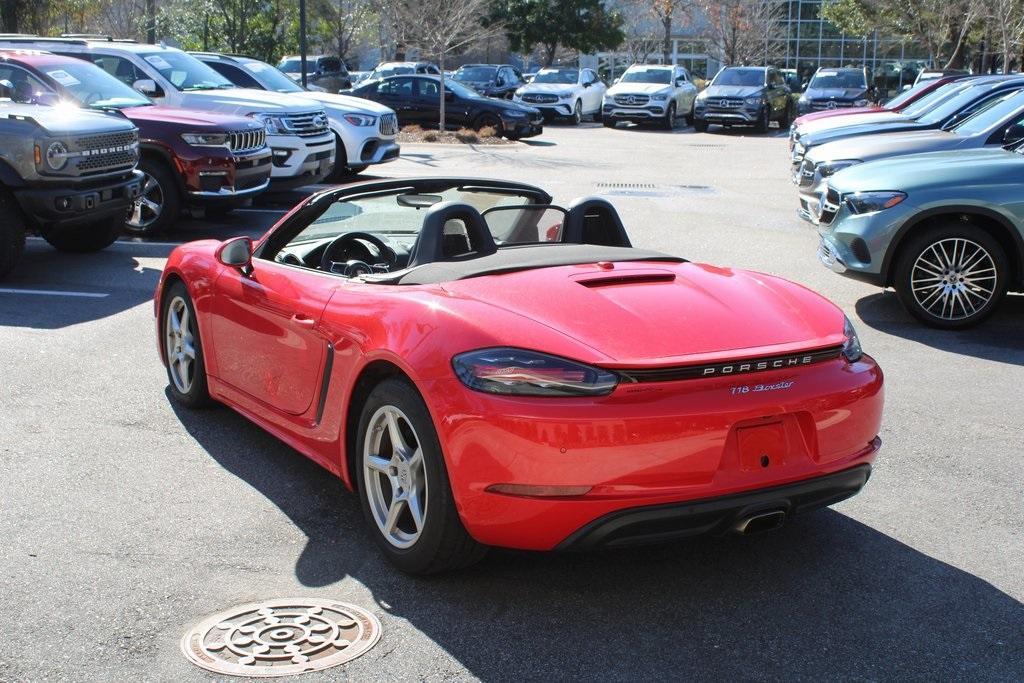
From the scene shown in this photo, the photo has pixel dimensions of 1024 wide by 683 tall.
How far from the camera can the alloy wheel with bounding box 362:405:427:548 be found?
4.21m

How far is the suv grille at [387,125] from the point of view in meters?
18.8

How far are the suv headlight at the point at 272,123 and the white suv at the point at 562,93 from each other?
21.2 m

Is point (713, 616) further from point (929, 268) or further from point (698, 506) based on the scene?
point (929, 268)

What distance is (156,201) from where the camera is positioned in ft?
42.8

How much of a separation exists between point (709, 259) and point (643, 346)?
812 centimetres

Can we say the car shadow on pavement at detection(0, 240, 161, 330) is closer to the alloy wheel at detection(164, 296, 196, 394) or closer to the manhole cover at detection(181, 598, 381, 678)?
the alloy wheel at detection(164, 296, 196, 394)

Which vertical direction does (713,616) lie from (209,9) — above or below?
below

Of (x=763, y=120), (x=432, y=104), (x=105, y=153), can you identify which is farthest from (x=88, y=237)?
(x=763, y=120)

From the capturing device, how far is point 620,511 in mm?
3791

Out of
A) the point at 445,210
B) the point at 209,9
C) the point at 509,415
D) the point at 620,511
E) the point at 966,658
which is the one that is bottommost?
the point at 966,658

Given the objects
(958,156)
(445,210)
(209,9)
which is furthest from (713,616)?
(209,9)

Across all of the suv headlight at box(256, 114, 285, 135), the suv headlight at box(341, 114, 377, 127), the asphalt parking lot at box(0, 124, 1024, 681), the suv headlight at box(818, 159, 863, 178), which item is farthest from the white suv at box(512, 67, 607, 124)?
the asphalt parking lot at box(0, 124, 1024, 681)

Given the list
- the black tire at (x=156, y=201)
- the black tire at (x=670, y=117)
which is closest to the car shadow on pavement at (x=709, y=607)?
the black tire at (x=156, y=201)

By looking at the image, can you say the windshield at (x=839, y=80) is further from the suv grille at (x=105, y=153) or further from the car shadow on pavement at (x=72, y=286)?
the suv grille at (x=105, y=153)
